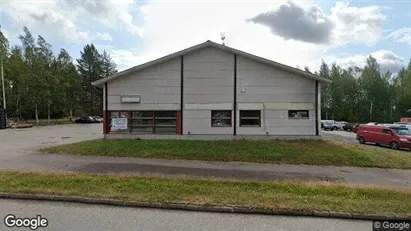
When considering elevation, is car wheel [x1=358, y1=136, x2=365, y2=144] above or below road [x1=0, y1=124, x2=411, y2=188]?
above

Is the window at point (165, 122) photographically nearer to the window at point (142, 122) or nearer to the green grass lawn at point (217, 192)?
the window at point (142, 122)

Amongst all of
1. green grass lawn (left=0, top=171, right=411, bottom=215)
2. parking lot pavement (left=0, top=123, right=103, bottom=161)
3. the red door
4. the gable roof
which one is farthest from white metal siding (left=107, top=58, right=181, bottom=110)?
the red door

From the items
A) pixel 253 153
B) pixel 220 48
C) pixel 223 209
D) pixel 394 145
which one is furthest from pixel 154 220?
pixel 394 145

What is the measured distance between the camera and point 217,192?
23.6 feet

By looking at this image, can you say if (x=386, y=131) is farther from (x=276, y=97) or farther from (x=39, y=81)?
(x=39, y=81)

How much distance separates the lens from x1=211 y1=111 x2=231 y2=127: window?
20.3 m

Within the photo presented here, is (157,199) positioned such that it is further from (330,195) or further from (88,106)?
(88,106)

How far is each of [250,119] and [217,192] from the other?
13.5 meters

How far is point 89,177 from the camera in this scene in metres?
8.51

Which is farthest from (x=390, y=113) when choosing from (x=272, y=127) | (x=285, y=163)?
(x=285, y=163)

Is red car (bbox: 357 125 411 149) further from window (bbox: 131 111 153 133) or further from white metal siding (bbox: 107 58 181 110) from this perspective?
window (bbox: 131 111 153 133)

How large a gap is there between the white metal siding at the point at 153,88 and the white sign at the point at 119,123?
0.84 meters

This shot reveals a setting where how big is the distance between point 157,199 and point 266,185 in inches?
122

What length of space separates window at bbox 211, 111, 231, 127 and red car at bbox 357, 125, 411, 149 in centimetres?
1247
